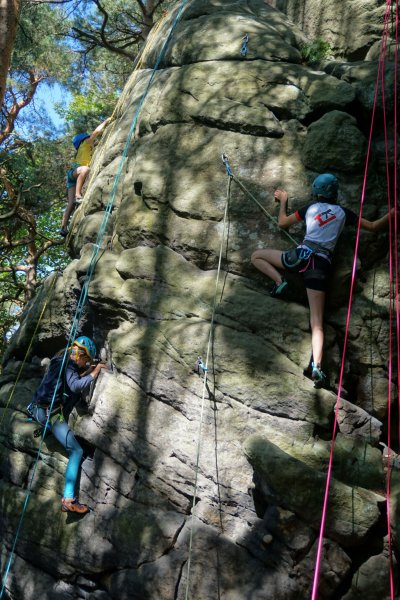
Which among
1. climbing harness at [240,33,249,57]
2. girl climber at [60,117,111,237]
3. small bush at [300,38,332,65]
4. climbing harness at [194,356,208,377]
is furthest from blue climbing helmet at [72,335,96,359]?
small bush at [300,38,332,65]

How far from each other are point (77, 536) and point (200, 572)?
4.73 feet

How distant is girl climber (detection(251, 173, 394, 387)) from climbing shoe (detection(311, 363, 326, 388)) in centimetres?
1

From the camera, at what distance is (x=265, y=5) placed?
9203 mm

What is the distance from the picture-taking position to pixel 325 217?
6039 millimetres

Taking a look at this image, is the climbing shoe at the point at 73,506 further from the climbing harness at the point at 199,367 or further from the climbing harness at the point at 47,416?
the climbing harness at the point at 199,367

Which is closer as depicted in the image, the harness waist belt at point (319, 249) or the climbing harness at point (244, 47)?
the harness waist belt at point (319, 249)

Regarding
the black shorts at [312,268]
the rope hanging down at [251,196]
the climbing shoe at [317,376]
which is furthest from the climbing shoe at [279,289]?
the climbing shoe at [317,376]

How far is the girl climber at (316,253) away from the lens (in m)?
5.90

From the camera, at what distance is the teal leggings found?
608 centimetres

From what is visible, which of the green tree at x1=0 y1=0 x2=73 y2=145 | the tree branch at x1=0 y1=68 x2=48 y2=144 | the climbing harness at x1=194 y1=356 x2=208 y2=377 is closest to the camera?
the climbing harness at x1=194 y1=356 x2=208 y2=377

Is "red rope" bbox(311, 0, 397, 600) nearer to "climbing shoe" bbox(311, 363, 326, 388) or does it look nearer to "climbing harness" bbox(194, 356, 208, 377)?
"climbing shoe" bbox(311, 363, 326, 388)

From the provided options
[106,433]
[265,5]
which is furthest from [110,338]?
[265,5]

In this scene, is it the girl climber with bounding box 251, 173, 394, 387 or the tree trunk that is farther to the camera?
the tree trunk

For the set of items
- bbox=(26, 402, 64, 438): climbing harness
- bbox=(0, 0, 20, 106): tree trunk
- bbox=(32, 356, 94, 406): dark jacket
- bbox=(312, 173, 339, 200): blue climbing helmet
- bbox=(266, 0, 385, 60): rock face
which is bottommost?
bbox=(26, 402, 64, 438): climbing harness
